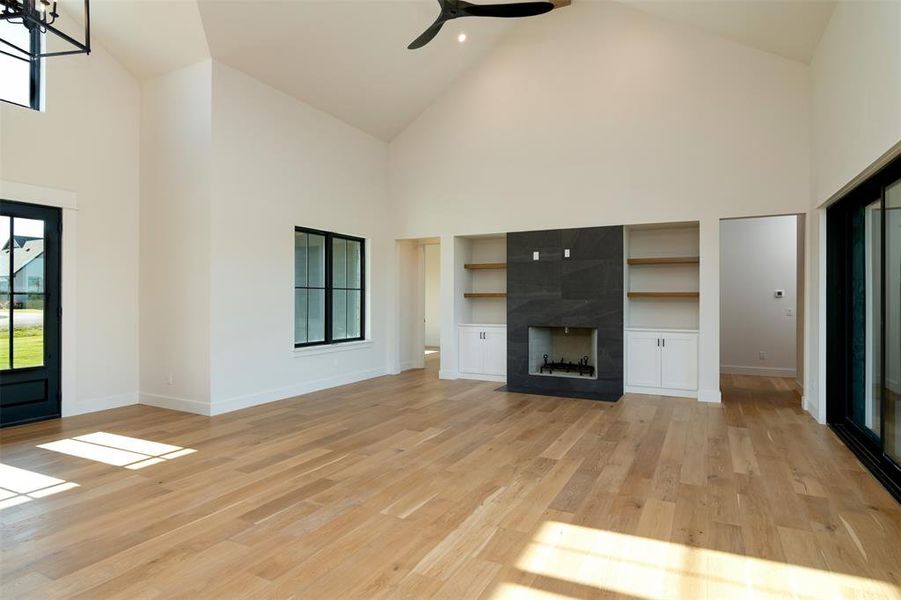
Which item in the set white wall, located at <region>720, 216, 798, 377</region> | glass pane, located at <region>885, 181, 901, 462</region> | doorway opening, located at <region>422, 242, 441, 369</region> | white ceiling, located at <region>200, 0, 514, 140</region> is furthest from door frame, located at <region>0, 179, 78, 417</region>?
white wall, located at <region>720, 216, 798, 377</region>

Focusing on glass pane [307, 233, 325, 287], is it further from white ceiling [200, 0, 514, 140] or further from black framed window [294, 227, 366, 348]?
white ceiling [200, 0, 514, 140]

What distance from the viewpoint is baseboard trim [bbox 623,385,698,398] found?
6.07 meters

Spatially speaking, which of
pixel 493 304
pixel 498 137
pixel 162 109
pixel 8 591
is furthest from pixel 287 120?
pixel 8 591

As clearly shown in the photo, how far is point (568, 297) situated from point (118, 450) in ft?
16.6

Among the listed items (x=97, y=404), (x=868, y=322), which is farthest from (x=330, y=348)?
(x=868, y=322)

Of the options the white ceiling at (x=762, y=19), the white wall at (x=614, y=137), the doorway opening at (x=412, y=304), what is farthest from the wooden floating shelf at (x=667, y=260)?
the doorway opening at (x=412, y=304)

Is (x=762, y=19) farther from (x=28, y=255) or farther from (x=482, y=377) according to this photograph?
(x=28, y=255)

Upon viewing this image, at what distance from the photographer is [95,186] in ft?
17.6

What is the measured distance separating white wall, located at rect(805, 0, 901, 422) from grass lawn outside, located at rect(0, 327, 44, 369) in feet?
23.1

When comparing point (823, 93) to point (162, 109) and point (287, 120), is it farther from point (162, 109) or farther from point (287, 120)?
point (162, 109)

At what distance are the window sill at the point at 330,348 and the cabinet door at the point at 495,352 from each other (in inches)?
70.2

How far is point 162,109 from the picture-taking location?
5.59 m

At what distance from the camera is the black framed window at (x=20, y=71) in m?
4.70

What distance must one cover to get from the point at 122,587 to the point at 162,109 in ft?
17.1
